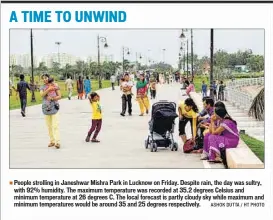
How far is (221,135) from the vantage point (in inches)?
368

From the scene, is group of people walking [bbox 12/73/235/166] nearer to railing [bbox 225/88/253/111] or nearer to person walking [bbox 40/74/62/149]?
person walking [bbox 40/74/62/149]

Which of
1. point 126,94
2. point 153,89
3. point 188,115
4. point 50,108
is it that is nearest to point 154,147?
point 188,115

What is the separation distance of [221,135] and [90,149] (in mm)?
2424

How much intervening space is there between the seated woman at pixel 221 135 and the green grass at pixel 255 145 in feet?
2.04

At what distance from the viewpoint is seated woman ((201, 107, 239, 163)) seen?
9266 millimetres

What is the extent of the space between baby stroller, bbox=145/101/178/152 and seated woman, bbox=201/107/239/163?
3.77 feet

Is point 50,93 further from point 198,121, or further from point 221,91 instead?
Result: point 221,91

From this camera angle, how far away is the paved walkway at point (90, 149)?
31.3ft

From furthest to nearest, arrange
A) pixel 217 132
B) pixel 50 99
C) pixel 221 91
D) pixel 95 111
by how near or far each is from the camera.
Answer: pixel 221 91
pixel 95 111
pixel 50 99
pixel 217 132

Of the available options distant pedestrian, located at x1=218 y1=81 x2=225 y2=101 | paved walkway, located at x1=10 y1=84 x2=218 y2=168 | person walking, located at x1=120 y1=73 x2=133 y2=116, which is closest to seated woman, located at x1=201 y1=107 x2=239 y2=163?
paved walkway, located at x1=10 y1=84 x2=218 y2=168

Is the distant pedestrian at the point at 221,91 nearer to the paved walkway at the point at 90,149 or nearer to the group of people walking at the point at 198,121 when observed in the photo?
the paved walkway at the point at 90,149

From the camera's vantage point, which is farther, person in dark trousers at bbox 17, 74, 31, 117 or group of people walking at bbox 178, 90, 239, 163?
person in dark trousers at bbox 17, 74, 31, 117
